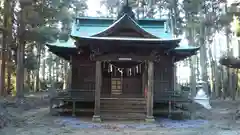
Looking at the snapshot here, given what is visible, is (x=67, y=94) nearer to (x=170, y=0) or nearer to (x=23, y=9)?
(x=23, y=9)

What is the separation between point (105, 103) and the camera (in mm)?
13086

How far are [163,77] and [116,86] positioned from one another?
2762 mm

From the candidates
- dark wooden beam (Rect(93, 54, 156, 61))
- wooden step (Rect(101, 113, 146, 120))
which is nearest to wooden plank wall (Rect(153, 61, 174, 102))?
wooden step (Rect(101, 113, 146, 120))

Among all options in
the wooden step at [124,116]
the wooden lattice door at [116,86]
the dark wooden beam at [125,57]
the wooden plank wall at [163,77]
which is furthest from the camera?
the wooden lattice door at [116,86]

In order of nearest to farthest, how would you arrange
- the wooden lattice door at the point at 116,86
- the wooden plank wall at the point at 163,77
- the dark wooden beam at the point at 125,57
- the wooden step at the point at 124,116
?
the dark wooden beam at the point at 125,57 < the wooden step at the point at 124,116 < the wooden plank wall at the point at 163,77 < the wooden lattice door at the point at 116,86

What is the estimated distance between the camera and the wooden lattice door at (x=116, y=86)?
15242 millimetres

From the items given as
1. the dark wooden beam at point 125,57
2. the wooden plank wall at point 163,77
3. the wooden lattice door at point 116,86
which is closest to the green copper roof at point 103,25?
the wooden plank wall at point 163,77

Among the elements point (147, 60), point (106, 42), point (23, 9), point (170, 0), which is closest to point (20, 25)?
point (23, 9)

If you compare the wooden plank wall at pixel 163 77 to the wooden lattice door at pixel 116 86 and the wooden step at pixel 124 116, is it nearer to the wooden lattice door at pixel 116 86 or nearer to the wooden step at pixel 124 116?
the wooden lattice door at pixel 116 86

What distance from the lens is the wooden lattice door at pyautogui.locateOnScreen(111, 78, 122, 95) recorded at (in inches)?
600

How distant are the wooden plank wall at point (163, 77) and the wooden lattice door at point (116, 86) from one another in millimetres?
2108

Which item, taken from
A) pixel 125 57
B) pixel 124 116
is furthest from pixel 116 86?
pixel 125 57

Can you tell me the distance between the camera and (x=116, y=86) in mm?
15289

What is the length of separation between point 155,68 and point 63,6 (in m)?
11.1
